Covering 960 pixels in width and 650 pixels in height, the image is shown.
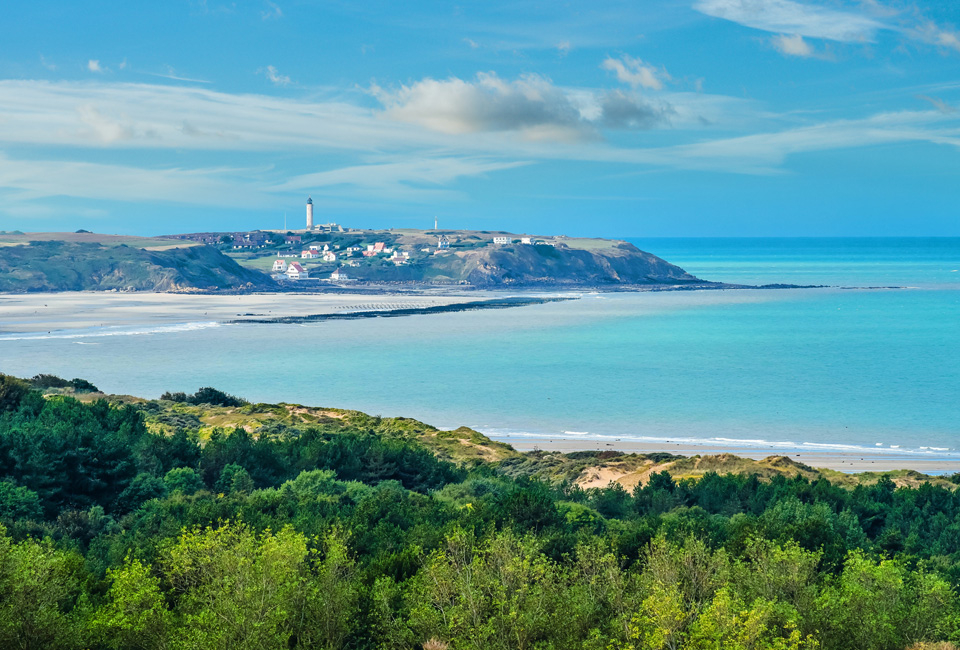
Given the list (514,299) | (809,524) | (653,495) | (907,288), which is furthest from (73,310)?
(907,288)

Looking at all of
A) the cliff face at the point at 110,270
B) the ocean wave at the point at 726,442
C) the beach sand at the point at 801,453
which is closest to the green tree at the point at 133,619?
the beach sand at the point at 801,453

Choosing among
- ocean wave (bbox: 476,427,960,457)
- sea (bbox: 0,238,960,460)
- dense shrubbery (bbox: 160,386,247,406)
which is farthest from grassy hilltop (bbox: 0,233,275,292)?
ocean wave (bbox: 476,427,960,457)

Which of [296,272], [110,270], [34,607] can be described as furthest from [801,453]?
[296,272]

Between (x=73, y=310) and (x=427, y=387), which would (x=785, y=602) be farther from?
(x=73, y=310)

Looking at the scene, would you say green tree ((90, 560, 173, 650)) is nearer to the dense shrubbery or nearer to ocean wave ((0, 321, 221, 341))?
the dense shrubbery

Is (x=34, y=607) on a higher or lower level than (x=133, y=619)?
higher

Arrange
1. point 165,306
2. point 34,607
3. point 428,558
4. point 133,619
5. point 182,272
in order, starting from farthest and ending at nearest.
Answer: point 182,272, point 165,306, point 428,558, point 133,619, point 34,607

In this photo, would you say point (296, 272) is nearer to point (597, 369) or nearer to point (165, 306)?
point (165, 306)
